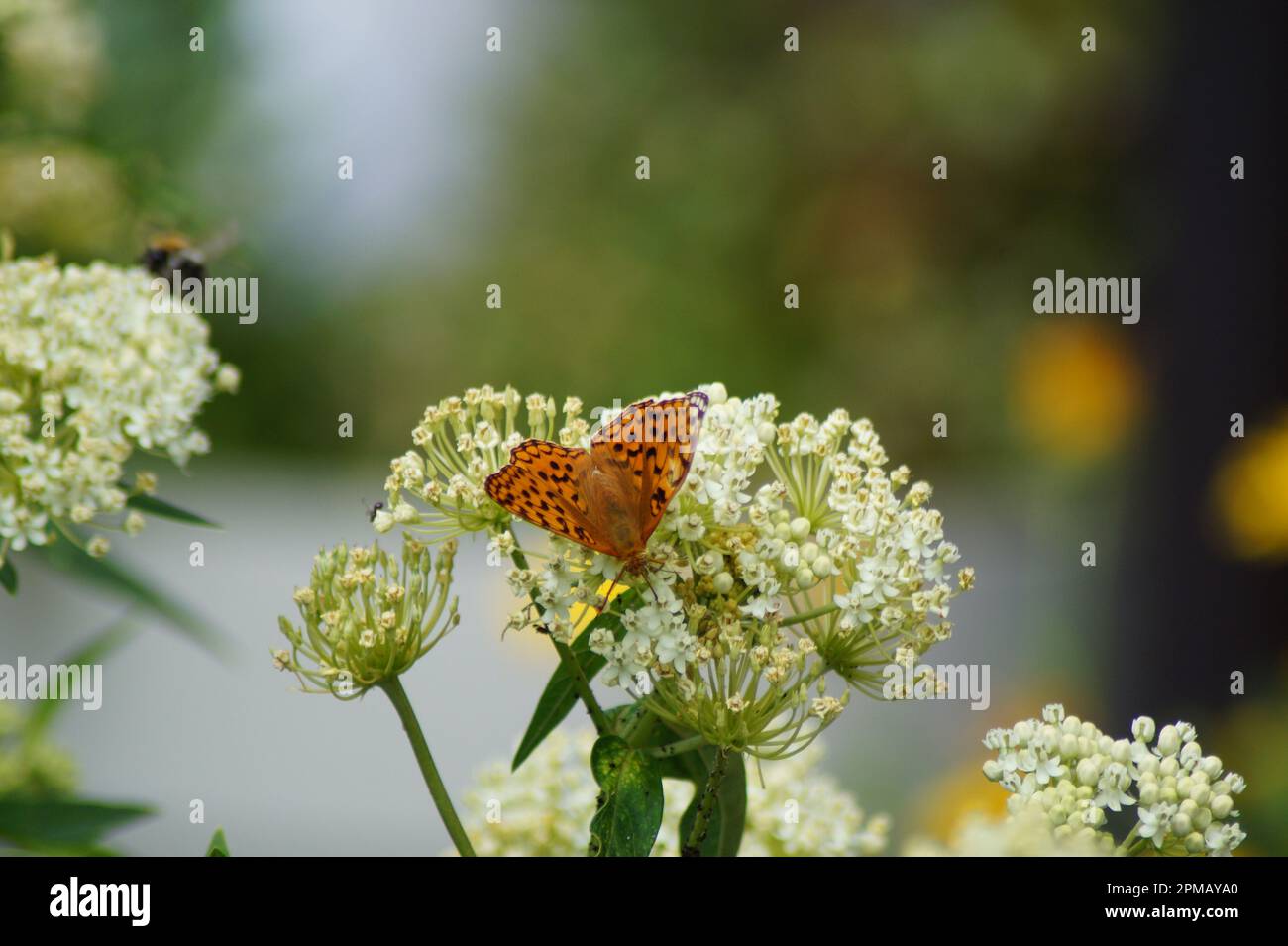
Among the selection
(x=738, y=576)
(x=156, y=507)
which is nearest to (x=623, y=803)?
(x=738, y=576)

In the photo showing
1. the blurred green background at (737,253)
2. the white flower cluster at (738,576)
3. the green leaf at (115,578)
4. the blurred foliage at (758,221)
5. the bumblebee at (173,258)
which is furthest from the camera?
the blurred foliage at (758,221)

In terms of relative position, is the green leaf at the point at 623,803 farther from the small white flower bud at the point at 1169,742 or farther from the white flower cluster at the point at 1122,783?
the small white flower bud at the point at 1169,742

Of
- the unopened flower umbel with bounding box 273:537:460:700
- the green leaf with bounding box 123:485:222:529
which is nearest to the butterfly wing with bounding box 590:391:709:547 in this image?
the unopened flower umbel with bounding box 273:537:460:700

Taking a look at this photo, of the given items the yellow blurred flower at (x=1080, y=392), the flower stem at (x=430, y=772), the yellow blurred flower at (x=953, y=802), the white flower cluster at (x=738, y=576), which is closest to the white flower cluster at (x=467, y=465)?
the white flower cluster at (x=738, y=576)

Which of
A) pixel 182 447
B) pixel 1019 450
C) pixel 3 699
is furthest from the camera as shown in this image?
pixel 1019 450

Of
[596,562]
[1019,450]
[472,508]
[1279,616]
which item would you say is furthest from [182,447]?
[1019,450]
